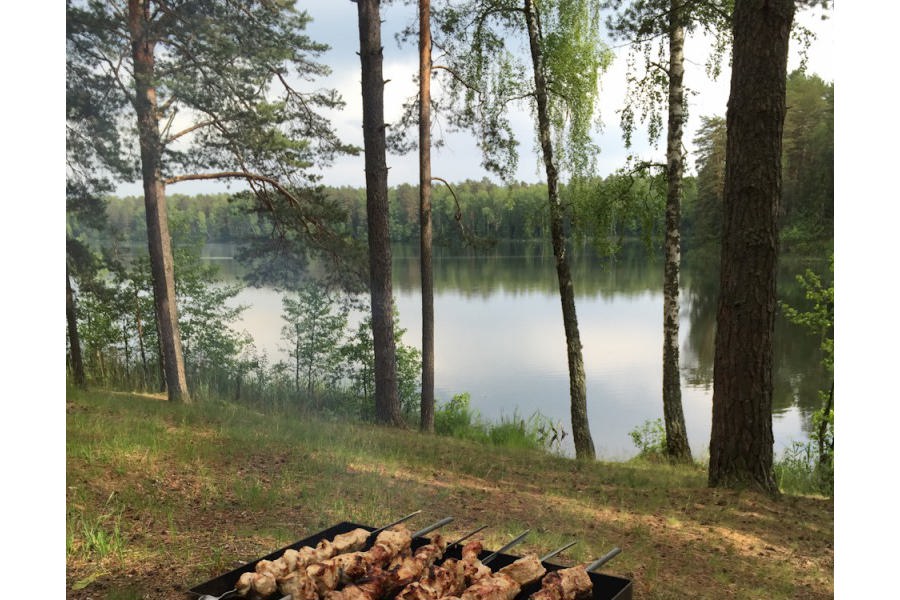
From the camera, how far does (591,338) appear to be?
191 inches

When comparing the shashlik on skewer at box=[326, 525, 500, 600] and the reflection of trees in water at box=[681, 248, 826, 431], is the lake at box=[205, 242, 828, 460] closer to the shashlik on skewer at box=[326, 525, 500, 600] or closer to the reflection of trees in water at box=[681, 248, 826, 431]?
the reflection of trees in water at box=[681, 248, 826, 431]

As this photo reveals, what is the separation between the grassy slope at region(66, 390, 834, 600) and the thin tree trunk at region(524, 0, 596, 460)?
990 mm

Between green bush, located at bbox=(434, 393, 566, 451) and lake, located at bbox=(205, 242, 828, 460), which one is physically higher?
lake, located at bbox=(205, 242, 828, 460)

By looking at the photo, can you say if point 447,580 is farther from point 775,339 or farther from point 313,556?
point 775,339

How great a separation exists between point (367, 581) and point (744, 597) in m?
1.38

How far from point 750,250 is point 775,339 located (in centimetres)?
125

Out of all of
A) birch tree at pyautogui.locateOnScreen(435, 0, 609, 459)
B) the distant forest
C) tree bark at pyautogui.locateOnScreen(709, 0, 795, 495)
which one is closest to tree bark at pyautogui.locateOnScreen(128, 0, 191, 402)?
the distant forest

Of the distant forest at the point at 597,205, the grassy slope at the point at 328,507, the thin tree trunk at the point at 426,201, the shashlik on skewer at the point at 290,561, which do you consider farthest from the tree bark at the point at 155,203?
the thin tree trunk at the point at 426,201

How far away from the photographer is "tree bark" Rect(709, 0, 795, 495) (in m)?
3.12

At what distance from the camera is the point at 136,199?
284 cm

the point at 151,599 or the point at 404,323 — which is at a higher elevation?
the point at 404,323

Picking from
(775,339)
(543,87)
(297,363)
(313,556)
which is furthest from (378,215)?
(313,556)
